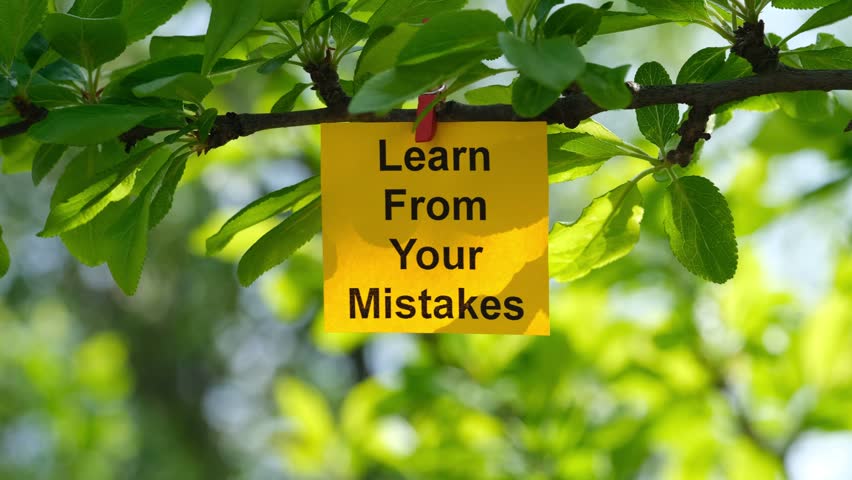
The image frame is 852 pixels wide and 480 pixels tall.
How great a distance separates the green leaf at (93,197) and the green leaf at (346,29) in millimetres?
134

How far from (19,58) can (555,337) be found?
880 millimetres

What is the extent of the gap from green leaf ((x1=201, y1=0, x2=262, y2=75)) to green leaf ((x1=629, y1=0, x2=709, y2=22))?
0.23 m

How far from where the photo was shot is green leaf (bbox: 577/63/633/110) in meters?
0.41

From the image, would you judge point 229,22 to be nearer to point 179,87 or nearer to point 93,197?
point 179,87

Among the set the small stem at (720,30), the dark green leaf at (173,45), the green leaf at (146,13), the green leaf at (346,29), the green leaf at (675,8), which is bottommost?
the green leaf at (346,29)

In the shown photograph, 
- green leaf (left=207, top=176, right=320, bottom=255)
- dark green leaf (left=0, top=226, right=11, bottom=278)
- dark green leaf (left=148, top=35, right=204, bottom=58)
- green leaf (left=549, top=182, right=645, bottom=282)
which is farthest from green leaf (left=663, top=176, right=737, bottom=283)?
dark green leaf (left=0, top=226, right=11, bottom=278)

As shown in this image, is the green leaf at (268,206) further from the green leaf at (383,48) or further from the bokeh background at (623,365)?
the bokeh background at (623,365)

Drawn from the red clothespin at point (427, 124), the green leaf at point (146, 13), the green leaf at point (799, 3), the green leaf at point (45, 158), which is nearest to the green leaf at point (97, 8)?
the green leaf at point (146, 13)

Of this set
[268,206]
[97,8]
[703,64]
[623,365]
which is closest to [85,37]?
[97,8]

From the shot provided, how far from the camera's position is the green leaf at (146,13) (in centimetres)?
55

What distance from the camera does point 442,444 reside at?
50.0 inches

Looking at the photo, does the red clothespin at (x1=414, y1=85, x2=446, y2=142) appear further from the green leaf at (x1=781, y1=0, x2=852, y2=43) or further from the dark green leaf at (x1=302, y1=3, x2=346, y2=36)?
the green leaf at (x1=781, y1=0, x2=852, y2=43)

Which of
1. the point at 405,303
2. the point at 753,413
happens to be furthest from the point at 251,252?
the point at 753,413

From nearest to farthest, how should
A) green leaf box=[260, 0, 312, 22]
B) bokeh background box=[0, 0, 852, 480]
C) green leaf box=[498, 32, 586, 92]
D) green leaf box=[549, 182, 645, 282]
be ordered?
green leaf box=[498, 32, 586, 92], green leaf box=[260, 0, 312, 22], green leaf box=[549, 182, 645, 282], bokeh background box=[0, 0, 852, 480]
